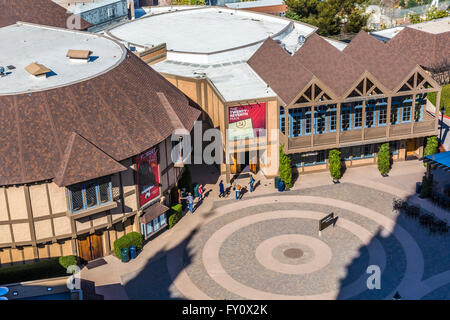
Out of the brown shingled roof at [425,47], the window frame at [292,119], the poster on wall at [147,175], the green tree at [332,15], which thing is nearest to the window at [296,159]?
the window frame at [292,119]

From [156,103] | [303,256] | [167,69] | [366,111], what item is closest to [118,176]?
[156,103]

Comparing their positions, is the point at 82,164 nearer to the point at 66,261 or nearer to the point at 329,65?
the point at 66,261

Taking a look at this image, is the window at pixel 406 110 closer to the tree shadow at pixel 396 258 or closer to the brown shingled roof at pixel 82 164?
the tree shadow at pixel 396 258

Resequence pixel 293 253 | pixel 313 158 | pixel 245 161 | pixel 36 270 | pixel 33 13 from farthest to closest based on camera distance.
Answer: pixel 33 13 < pixel 245 161 < pixel 313 158 < pixel 293 253 < pixel 36 270

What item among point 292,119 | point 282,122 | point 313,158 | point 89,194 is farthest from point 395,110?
point 89,194

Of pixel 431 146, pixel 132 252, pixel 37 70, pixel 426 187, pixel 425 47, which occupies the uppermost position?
pixel 37 70

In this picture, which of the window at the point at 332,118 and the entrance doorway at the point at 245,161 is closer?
the window at the point at 332,118

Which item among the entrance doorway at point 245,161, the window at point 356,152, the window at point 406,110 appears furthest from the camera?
the window at point 356,152
